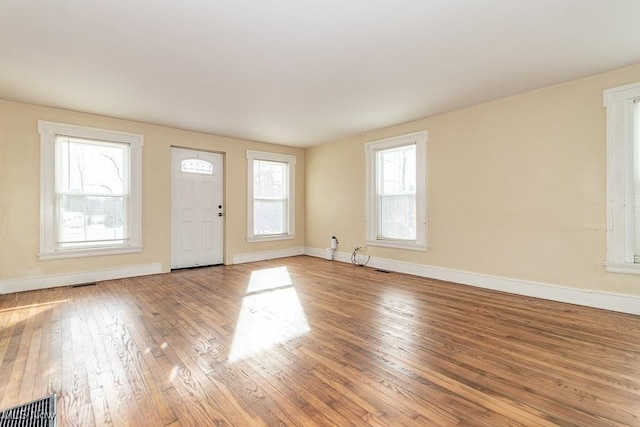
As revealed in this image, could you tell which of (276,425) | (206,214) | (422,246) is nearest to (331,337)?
(276,425)

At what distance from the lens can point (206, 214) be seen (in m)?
5.74

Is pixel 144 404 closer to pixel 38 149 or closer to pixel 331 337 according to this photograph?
pixel 331 337

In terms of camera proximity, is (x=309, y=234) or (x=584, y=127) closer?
(x=584, y=127)

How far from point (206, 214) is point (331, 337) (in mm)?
4056

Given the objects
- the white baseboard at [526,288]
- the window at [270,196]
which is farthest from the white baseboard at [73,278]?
the white baseboard at [526,288]

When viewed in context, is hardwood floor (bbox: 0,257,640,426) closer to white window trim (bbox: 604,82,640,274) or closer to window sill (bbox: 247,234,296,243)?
white window trim (bbox: 604,82,640,274)

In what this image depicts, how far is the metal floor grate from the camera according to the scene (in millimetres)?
1532

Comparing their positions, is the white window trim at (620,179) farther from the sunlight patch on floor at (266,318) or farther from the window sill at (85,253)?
the window sill at (85,253)

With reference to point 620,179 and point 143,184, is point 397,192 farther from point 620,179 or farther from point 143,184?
point 143,184

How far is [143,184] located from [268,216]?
2.47m

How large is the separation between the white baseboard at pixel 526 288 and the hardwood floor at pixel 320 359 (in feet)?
0.56

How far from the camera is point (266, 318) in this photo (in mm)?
2990

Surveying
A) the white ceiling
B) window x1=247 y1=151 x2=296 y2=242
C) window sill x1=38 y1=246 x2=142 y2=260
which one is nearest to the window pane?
the white ceiling

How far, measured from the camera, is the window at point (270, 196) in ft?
20.4
